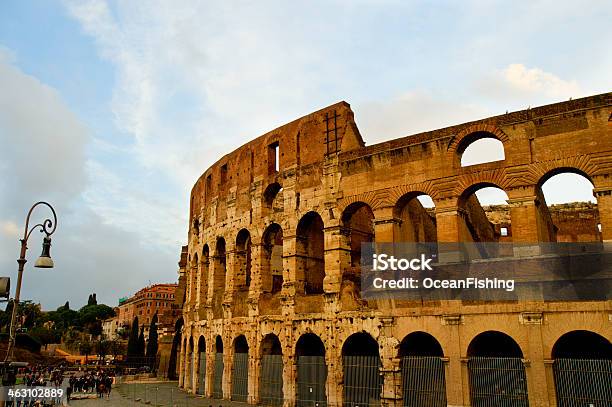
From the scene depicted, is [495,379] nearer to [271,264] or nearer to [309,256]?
[309,256]

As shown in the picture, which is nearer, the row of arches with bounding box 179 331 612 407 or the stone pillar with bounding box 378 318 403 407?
the row of arches with bounding box 179 331 612 407

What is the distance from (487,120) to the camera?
15539mm

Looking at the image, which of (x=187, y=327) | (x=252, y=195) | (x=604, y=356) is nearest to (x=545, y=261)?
(x=604, y=356)

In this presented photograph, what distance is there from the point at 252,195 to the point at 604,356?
44.5 feet

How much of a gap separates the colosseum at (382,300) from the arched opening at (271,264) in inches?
2.8

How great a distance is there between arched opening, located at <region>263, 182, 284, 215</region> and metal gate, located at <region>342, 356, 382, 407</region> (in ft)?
22.6

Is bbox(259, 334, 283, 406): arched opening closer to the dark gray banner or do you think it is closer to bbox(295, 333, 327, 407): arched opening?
bbox(295, 333, 327, 407): arched opening

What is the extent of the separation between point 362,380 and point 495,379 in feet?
13.6

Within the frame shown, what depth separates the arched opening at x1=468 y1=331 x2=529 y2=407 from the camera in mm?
13515

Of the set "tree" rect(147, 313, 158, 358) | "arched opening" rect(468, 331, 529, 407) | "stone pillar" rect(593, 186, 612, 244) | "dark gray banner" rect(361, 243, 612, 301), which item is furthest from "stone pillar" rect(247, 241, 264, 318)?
"tree" rect(147, 313, 158, 358)

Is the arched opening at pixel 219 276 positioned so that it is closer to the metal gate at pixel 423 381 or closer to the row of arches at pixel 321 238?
the row of arches at pixel 321 238

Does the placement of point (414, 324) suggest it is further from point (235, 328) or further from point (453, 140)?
point (235, 328)

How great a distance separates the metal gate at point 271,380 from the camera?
18.4m

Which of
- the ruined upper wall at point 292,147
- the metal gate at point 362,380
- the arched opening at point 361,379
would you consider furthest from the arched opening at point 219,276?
the metal gate at point 362,380
